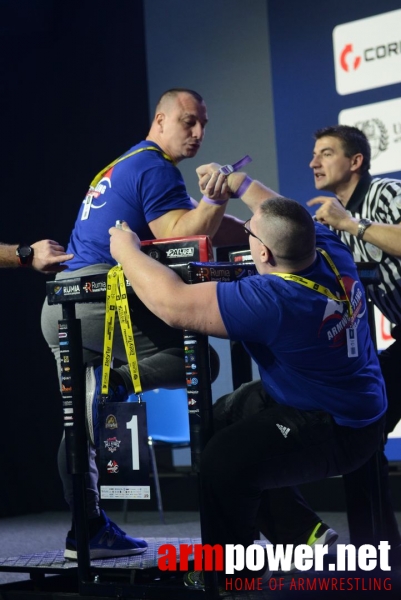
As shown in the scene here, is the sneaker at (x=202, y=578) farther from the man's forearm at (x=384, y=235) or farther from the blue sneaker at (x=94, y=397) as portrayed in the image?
the man's forearm at (x=384, y=235)

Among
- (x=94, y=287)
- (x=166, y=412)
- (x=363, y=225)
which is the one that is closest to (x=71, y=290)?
(x=94, y=287)

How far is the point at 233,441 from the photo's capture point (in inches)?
88.6

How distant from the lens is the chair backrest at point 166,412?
16.3 ft

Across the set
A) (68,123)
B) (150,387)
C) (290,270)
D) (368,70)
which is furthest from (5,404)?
(290,270)

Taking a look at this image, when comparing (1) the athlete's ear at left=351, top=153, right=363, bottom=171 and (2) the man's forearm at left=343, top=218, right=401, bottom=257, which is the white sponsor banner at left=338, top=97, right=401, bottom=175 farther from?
(2) the man's forearm at left=343, top=218, right=401, bottom=257

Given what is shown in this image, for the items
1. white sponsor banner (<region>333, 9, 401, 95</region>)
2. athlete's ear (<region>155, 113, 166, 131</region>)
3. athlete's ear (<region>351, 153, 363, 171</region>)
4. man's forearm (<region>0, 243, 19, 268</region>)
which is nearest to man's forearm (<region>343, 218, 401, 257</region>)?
athlete's ear (<region>351, 153, 363, 171</region>)

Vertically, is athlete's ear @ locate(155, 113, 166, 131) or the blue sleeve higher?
athlete's ear @ locate(155, 113, 166, 131)

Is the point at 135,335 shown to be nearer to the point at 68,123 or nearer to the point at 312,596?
the point at 312,596

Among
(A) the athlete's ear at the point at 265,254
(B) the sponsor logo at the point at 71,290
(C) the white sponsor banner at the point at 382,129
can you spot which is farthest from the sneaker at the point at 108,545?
(C) the white sponsor banner at the point at 382,129

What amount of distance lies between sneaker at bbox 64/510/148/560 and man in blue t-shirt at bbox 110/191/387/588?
1.42 feet

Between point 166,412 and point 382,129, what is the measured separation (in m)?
1.94

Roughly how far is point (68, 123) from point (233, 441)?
405 cm

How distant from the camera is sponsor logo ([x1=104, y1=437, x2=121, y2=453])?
7.92ft

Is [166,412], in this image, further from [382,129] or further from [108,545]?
[108,545]
